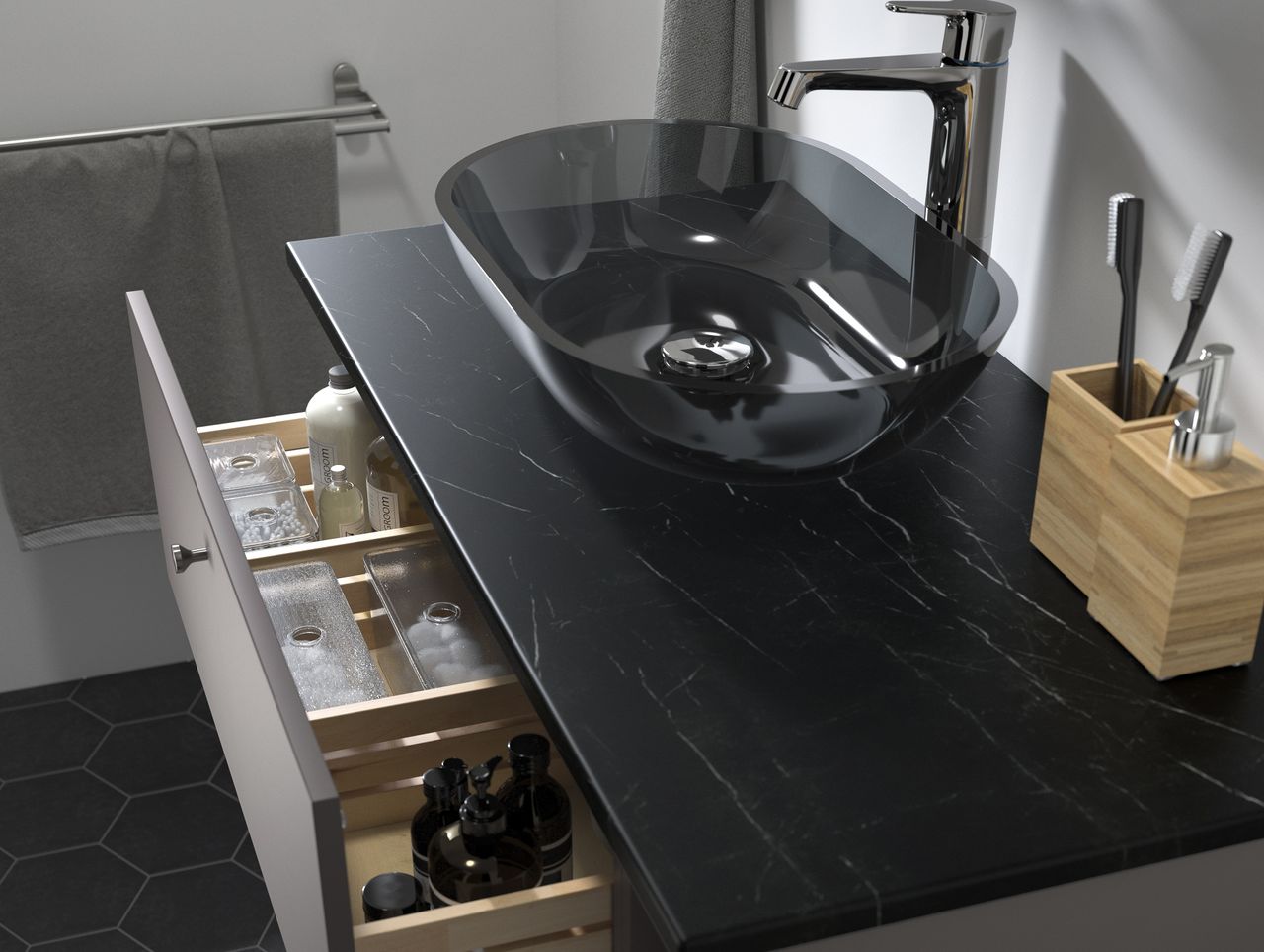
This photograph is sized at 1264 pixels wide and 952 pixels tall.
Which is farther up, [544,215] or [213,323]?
[544,215]

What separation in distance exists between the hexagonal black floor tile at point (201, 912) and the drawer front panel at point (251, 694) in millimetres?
808

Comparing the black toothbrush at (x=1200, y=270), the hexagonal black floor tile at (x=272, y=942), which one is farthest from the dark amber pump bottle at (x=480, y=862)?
the hexagonal black floor tile at (x=272, y=942)

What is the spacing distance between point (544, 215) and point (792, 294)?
0.81 feet

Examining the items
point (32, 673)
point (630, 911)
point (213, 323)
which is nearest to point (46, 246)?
point (213, 323)

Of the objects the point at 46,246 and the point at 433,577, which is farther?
the point at 46,246

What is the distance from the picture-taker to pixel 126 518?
7.56 ft

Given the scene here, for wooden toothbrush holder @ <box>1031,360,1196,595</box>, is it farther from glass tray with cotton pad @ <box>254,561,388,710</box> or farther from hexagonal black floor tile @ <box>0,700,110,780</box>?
hexagonal black floor tile @ <box>0,700,110,780</box>

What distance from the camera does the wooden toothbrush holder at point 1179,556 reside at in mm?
786

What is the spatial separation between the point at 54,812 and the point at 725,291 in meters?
1.50

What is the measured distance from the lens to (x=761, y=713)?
82 centimetres

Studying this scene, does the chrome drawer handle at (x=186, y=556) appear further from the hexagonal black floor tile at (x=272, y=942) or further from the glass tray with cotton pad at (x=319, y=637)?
the hexagonal black floor tile at (x=272, y=942)

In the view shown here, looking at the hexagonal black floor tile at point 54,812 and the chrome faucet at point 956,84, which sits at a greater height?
the chrome faucet at point 956,84

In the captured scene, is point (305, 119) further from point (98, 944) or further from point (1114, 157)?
point (1114, 157)

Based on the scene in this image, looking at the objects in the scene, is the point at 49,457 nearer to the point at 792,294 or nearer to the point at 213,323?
the point at 213,323
